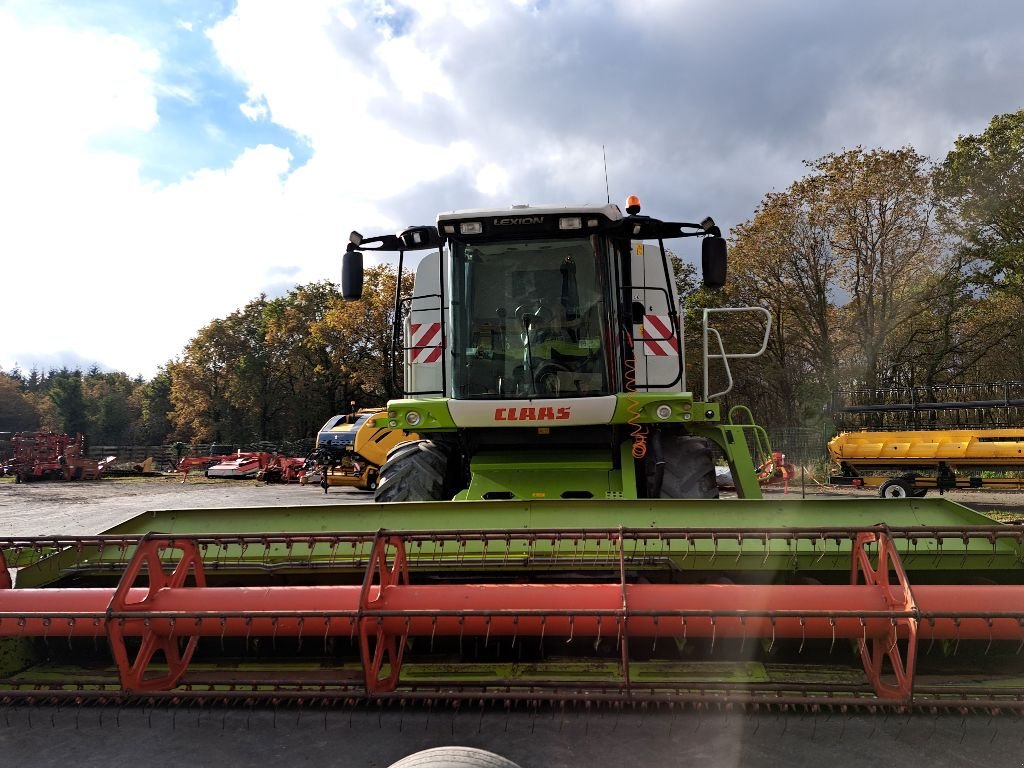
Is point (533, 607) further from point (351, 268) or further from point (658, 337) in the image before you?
point (351, 268)

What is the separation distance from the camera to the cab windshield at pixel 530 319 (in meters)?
5.32

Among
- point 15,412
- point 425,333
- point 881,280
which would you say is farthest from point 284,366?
point 15,412

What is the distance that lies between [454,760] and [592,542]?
1606 mm

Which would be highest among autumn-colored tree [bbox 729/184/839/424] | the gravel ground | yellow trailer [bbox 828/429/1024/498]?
autumn-colored tree [bbox 729/184/839/424]

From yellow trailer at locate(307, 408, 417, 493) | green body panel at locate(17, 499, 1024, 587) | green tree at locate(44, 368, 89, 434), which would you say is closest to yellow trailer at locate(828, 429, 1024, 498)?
yellow trailer at locate(307, 408, 417, 493)

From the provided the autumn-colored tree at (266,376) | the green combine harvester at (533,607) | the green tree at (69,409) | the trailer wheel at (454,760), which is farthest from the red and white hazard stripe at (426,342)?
the green tree at (69,409)

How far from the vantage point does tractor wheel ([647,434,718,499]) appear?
518cm

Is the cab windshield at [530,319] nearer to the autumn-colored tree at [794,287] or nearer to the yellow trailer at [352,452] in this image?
the yellow trailer at [352,452]

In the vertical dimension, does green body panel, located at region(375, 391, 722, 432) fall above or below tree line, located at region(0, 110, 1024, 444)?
below

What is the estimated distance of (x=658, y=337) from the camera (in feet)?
18.6

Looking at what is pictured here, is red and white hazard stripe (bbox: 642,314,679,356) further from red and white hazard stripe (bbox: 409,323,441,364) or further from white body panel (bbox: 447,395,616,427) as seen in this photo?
red and white hazard stripe (bbox: 409,323,441,364)

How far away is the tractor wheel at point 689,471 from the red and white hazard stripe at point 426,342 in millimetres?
2035

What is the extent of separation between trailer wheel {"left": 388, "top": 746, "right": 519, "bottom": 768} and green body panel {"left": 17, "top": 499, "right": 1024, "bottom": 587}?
1135 mm

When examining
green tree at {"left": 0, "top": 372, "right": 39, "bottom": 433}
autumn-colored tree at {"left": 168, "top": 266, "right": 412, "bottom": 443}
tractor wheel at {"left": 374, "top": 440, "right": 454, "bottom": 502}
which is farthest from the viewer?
green tree at {"left": 0, "top": 372, "right": 39, "bottom": 433}
